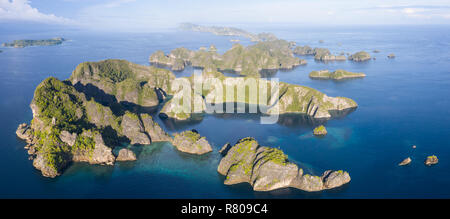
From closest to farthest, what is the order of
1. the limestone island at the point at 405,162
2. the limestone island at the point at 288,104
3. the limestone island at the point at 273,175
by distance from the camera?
the limestone island at the point at 273,175 < the limestone island at the point at 405,162 < the limestone island at the point at 288,104

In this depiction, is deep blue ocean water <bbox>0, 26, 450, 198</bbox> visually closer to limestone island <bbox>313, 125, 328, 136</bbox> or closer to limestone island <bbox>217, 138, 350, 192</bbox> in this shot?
limestone island <bbox>217, 138, 350, 192</bbox>

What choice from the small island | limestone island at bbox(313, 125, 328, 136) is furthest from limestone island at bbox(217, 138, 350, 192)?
limestone island at bbox(313, 125, 328, 136)

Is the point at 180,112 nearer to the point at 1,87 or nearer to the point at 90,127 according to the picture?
the point at 90,127

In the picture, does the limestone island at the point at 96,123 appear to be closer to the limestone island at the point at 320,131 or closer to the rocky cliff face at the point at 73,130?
the rocky cliff face at the point at 73,130

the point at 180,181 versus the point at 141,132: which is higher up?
the point at 141,132

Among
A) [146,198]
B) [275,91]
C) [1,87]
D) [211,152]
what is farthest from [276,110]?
[1,87]

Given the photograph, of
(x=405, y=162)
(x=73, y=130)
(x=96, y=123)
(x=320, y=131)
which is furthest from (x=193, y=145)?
(x=405, y=162)

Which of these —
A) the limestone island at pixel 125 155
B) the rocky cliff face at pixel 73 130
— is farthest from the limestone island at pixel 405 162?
the limestone island at pixel 125 155

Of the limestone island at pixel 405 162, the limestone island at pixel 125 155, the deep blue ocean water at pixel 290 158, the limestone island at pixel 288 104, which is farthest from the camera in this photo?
the limestone island at pixel 288 104
